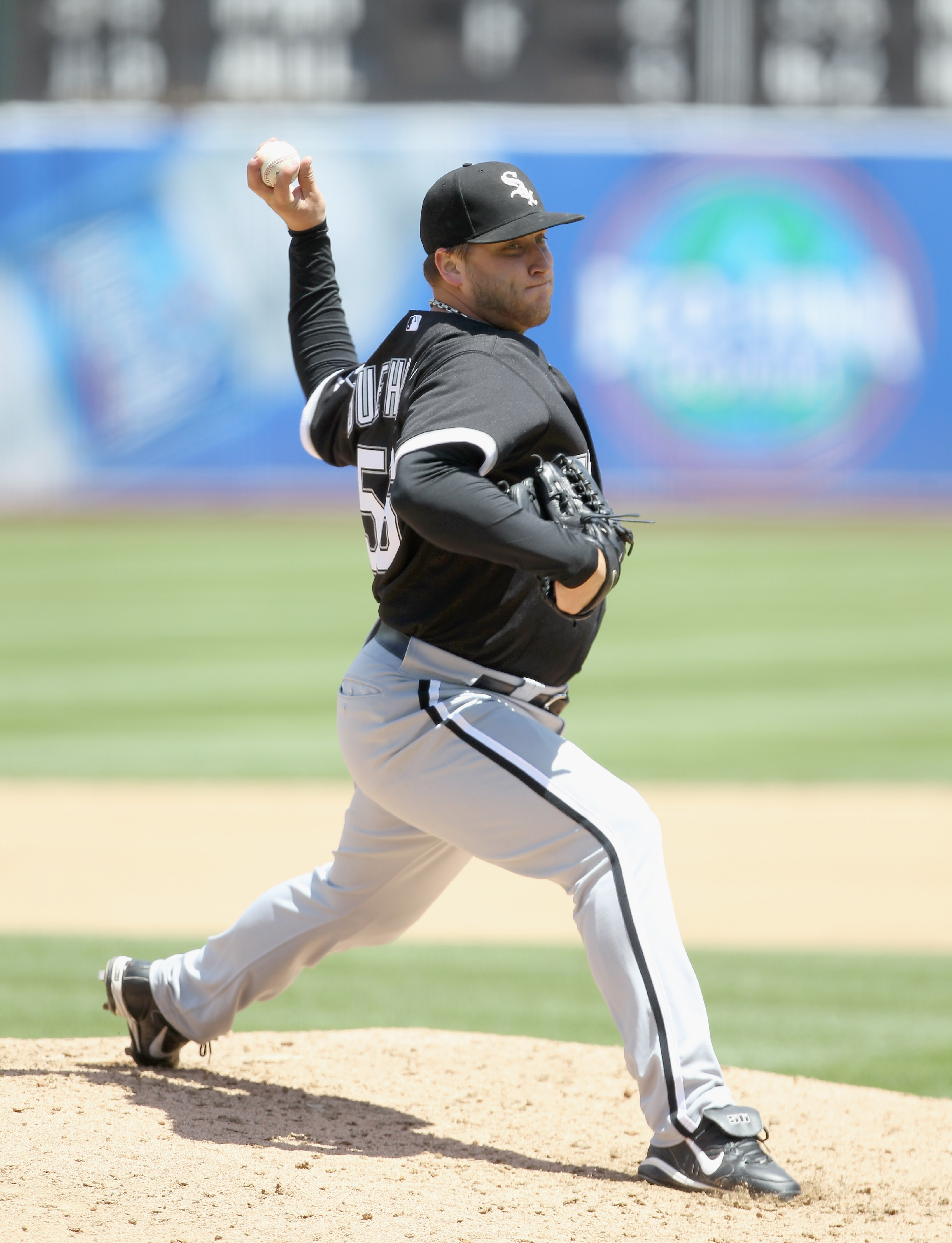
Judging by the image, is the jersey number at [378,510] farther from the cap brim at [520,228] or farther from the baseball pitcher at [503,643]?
the cap brim at [520,228]

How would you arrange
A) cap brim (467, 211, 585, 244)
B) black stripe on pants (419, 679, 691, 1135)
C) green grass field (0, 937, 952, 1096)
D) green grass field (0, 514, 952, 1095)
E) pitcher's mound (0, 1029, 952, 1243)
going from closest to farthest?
pitcher's mound (0, 1029, 952, 1243), black stripe on pants (419, 679, 691, 1135), cap brim (467, 211, 585, 244), green grass field (0, 937, 952, 1096), green grass field (0, 514, 952, 1095)

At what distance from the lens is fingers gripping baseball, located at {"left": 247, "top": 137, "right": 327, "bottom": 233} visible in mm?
3338

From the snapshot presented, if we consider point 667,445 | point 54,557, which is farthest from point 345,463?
point 667,445

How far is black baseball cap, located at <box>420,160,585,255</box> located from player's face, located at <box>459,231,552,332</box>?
4cm

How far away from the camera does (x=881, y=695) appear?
10.1 meters

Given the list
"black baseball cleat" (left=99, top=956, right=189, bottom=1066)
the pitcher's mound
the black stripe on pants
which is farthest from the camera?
"black baseball cleat" (left=99, top=956, right=189, bottom=1066)

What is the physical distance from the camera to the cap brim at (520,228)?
9.17ft

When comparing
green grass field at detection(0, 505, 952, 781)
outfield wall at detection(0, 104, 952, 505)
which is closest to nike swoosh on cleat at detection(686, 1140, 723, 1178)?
green grass field at detection(0, 505, 952, 781)

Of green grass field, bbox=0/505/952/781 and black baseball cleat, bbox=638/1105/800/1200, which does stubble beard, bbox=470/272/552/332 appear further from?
green grass field, bbox=0/505/952/781

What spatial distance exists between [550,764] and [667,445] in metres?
20.9

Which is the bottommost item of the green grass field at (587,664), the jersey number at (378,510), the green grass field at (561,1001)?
the green grass field at (587,664)

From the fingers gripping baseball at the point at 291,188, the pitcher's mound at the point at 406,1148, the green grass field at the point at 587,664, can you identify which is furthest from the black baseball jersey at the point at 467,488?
the green grass field at the point at 587,664

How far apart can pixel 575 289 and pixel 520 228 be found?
→ 2129cm

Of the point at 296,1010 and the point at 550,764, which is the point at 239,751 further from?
the point at 550,764
